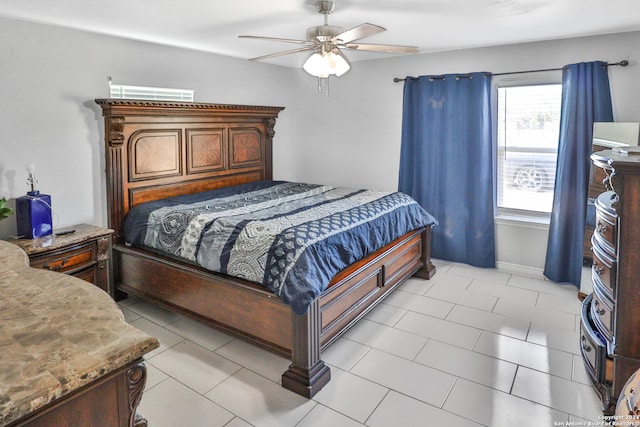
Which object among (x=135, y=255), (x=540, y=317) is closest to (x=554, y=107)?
(x=540, y=317)

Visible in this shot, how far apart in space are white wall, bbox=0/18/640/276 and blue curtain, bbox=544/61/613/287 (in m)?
0.15

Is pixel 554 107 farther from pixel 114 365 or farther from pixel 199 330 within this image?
pixel 114 365

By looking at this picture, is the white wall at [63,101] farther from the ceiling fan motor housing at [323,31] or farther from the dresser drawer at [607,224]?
the dresser drawer at [607,224]

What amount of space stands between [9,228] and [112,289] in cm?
93

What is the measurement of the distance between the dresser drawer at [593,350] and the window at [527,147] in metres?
1.94

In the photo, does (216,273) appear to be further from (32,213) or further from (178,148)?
(178,148)

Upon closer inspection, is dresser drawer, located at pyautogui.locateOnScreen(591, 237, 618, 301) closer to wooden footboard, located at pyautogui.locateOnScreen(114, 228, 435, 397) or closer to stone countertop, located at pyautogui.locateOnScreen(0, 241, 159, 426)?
wooden footboard, located at pyautogui.locateOnScreen(114, 228, 435, 397)

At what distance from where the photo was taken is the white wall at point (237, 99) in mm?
3137

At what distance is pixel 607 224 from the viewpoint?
7.36ft

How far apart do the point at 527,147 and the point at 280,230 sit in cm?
304

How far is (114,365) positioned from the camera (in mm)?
1006

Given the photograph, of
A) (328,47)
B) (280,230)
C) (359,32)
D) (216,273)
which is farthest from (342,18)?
(216,273)

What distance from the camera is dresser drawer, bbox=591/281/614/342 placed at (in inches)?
86.2

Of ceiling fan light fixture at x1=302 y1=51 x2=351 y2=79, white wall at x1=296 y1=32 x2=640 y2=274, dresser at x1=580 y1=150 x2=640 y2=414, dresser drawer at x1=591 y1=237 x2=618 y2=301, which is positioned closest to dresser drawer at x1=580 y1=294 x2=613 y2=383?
dresser at x1=580 y1=150 x2=640 y2=414
